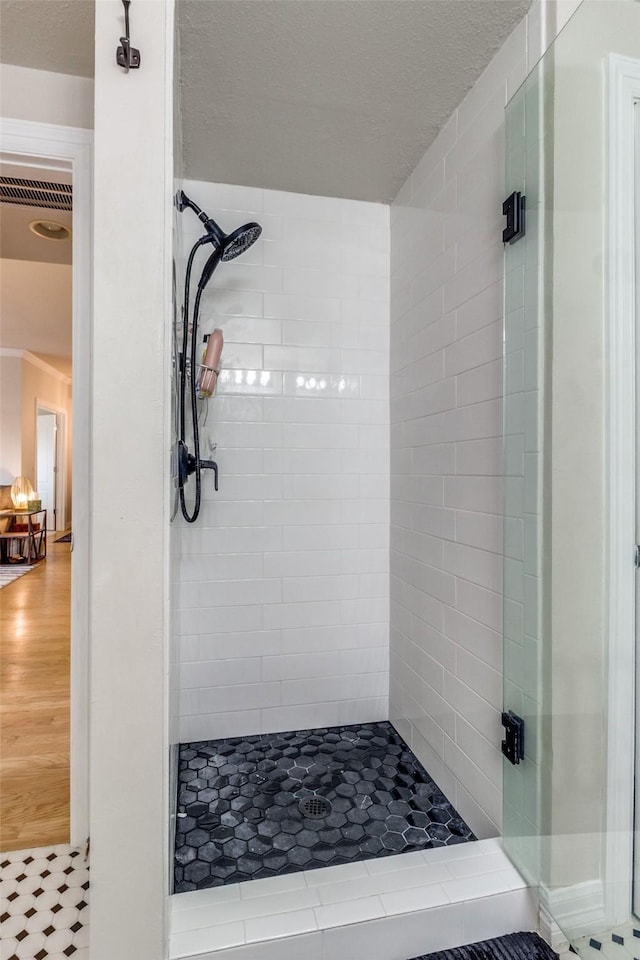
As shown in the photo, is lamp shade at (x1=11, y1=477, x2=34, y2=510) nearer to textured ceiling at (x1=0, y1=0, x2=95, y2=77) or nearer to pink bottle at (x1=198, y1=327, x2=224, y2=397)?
pink bottle at (x1=198, y1=327, x2=224, y2=397)

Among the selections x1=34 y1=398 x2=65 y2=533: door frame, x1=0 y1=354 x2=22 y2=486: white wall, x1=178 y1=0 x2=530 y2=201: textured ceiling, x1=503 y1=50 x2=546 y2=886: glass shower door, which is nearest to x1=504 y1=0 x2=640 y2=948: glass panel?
x1=503 y1=50 x2=546 y2=886: glass shower door

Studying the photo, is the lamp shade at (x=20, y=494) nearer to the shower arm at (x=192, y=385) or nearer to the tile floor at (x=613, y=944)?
the shower arm at (x=192, y=385)

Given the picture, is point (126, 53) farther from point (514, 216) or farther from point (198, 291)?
point (514, 216)

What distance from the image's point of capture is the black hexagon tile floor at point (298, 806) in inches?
58.4

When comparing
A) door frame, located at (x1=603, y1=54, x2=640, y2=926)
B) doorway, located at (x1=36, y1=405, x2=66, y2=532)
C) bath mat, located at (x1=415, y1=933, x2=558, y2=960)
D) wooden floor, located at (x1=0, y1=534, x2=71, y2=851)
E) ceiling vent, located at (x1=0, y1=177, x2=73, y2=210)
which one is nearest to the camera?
door frame, located at (x1=603, y1=54, x2=640, y2=926)

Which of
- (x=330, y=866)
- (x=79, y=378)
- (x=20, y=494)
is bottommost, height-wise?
(x=330, y=866)

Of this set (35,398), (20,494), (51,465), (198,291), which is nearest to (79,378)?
(198,291)

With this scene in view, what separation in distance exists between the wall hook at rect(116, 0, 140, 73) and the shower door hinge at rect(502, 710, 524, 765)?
1773 millimetres

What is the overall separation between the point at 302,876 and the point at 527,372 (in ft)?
4.68

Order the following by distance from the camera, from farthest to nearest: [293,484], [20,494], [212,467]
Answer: [20,494] → [293,484] → [212,467]

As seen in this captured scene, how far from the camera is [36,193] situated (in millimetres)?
1932

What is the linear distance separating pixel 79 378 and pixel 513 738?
169cm

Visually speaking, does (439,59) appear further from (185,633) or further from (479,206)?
(185,633)

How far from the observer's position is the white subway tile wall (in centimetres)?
153
